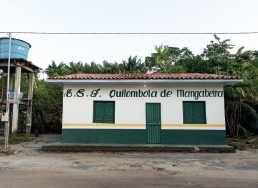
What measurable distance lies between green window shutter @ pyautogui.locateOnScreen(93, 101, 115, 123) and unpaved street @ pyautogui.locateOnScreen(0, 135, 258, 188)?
1946 mm

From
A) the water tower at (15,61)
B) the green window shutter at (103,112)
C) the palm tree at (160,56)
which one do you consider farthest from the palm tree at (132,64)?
the green window shutter at (103,112)

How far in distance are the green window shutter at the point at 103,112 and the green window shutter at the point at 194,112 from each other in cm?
359

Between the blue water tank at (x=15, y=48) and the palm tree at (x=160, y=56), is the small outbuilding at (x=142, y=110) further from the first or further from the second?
the palm tree at (x=160, y=56)

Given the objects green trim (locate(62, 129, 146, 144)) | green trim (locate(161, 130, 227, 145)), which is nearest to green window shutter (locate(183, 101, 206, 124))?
green trim (locate(161, 130, 227, 145))

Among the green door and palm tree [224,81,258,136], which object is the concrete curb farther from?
palm tree [224,81,258,136]

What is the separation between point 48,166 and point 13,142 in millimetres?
6391

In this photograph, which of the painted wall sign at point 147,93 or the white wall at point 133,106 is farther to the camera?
the painted wall sign at point 147,93

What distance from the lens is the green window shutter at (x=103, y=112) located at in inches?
403

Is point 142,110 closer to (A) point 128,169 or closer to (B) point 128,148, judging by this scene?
(B) point 128,148

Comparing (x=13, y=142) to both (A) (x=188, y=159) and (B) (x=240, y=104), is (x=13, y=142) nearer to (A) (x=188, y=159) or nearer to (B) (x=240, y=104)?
(A) (x=188, y=159)

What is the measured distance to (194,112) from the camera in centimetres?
1019

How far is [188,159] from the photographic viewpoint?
7.94 meters

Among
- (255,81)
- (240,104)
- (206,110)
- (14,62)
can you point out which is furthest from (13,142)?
(255,81)

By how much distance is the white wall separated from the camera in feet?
33.0
